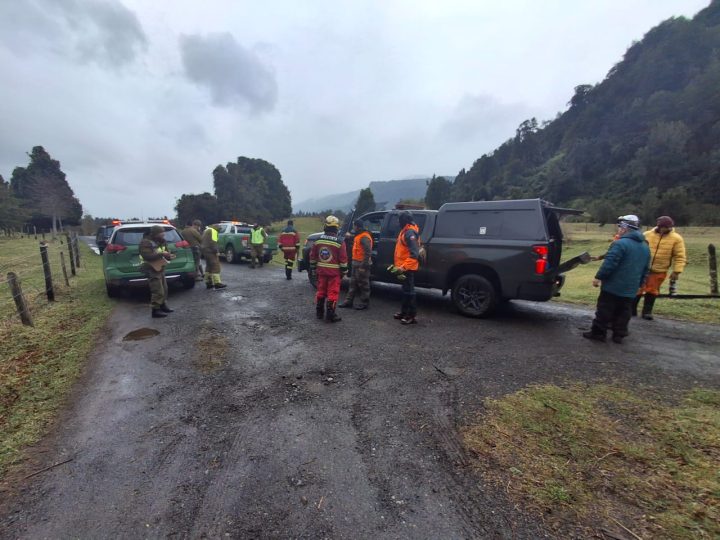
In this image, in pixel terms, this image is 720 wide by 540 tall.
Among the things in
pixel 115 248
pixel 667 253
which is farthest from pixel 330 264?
pixel 667 253

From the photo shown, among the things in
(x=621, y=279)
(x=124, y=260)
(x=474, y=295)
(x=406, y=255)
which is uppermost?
(x=406, y=255)

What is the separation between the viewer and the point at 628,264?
4852 mm

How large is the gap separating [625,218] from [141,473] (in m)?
6.34

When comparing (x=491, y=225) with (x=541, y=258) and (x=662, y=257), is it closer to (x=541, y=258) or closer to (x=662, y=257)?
(x=541, y=258)

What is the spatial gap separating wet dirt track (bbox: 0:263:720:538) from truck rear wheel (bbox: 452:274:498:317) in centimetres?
44

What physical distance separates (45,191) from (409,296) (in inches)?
1860

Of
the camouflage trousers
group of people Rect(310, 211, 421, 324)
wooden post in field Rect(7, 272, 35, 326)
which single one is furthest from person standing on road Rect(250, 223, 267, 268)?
wooden post in field Rect(7, 272, 35, 326)

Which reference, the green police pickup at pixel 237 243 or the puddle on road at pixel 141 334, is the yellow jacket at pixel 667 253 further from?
the green police pickup at pixel 237 243

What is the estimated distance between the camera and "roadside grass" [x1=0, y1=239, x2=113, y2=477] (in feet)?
10.2

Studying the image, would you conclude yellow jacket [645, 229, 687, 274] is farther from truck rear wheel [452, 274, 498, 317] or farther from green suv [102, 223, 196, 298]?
green suv [102, 223, 196, 298]

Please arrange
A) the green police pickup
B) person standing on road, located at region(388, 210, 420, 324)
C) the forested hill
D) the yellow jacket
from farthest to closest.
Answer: the forested hill, the green police pickup, the yellow jacket, person standing on road, located at region(388, 210, 420, 324)

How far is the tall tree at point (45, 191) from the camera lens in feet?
123

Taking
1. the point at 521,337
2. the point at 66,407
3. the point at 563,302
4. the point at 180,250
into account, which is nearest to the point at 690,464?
the point at 521,337

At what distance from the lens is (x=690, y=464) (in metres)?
2.53
